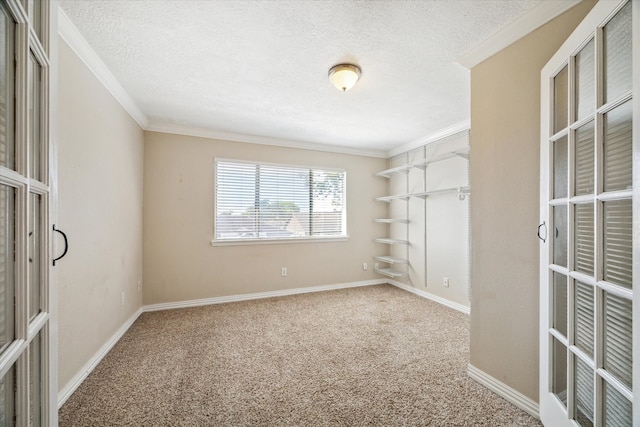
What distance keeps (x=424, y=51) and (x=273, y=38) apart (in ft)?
3.49

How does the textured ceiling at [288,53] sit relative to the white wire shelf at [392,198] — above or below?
above

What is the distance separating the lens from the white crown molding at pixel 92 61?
1662mm

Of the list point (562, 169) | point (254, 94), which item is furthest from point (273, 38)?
point (562, 169)

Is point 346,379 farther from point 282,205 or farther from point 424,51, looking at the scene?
point 282,205

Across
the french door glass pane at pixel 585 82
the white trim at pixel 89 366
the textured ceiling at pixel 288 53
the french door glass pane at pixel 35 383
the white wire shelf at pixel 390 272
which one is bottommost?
the white trim at pixel 89 366

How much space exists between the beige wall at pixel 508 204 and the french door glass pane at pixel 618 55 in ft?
1.83

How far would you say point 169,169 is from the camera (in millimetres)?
3508

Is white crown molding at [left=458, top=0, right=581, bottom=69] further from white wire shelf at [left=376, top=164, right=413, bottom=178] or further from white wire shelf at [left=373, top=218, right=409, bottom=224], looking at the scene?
white wire shelf at [left=373, top=218, right=409, bottom=224]

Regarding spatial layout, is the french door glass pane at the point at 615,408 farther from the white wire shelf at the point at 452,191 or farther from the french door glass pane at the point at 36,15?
the white wire shelf at the point at 452,191

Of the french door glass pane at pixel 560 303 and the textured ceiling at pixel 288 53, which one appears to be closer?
the french door glass pane at pixel 560 303

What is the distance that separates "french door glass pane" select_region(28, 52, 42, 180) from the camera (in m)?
0.78

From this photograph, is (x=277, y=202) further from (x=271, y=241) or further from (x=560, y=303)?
(x=560, y=303)

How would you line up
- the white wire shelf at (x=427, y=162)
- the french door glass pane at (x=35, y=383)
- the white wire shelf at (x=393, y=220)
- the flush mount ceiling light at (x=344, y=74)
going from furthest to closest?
the white wire shelf at (x=393, y=220) < the white wire shelf at (x=427, y=162) < the flush mount ceiling light at (x=344, y=74) < the french door glass pane at (x=35, y=383)

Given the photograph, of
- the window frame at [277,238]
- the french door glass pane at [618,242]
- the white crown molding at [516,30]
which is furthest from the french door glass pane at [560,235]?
the window frame at [277,238]
